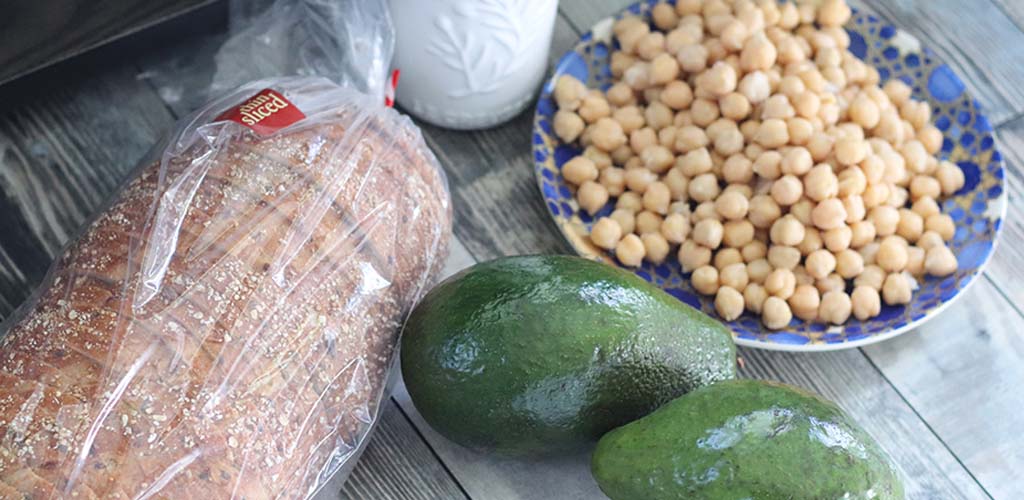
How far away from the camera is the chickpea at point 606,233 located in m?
1.13

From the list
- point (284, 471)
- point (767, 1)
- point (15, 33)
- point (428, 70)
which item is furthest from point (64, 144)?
point (767, 1)

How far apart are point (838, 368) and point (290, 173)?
609 millimetres

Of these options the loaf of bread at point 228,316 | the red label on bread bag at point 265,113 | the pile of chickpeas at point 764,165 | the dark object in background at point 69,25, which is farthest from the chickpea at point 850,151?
the dark object in background at point 69,25

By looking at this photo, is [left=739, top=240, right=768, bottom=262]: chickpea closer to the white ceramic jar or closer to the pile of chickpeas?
the pile of chickpeas

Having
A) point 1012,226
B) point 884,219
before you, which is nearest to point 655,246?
point 884,219

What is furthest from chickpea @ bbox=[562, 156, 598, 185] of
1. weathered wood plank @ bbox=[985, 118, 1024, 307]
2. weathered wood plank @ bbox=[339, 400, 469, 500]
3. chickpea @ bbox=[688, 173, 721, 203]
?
weathered wood plank @ bbox=[985, 118, 1024, 307]

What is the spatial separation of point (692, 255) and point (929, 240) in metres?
0.25

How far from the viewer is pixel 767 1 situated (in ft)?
4.17

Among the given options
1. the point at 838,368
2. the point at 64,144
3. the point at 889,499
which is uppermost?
the point at 64,144

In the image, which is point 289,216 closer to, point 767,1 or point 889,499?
point 889,499

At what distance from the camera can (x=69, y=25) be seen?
1045 millimetres

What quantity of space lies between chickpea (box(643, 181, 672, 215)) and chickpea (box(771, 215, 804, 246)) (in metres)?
0.11

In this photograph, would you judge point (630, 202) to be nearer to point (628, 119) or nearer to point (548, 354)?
point (628, 119)

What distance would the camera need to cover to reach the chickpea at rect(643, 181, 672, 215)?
1.16 m
